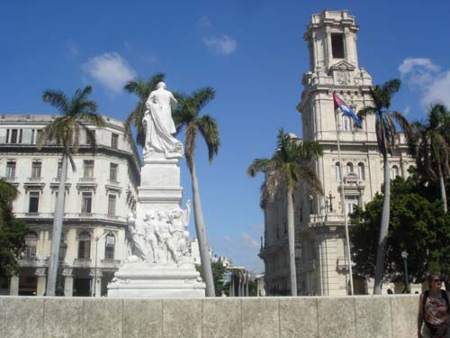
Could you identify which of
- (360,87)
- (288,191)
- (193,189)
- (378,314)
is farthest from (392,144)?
(360,87)

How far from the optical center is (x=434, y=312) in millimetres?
6531

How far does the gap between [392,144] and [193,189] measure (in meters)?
11.8

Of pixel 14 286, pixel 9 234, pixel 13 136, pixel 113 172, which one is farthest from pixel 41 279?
pixel 13 136

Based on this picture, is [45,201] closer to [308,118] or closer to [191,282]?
[308,118]

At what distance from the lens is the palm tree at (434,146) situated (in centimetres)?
2986

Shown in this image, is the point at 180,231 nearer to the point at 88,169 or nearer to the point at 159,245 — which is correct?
the point at 159,245

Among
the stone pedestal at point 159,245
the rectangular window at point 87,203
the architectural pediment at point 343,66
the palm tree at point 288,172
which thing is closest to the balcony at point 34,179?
the rectangular window at point 87,203

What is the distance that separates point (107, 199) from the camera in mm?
54156

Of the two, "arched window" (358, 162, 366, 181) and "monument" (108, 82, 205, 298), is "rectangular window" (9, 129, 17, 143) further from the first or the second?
"monument" (108, 82, 205, 298)

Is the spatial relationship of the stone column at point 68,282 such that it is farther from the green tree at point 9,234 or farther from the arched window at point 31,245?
the green tree at point 9,234

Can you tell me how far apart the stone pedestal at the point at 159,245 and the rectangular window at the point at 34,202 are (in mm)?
42607

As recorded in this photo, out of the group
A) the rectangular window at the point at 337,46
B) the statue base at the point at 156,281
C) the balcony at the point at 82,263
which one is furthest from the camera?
the rectangular window at the point at 337,46

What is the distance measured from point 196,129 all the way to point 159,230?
14357mm

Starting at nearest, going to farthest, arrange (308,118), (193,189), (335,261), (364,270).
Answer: (193,189) → (364,270) → (335,261) → (308,118)
